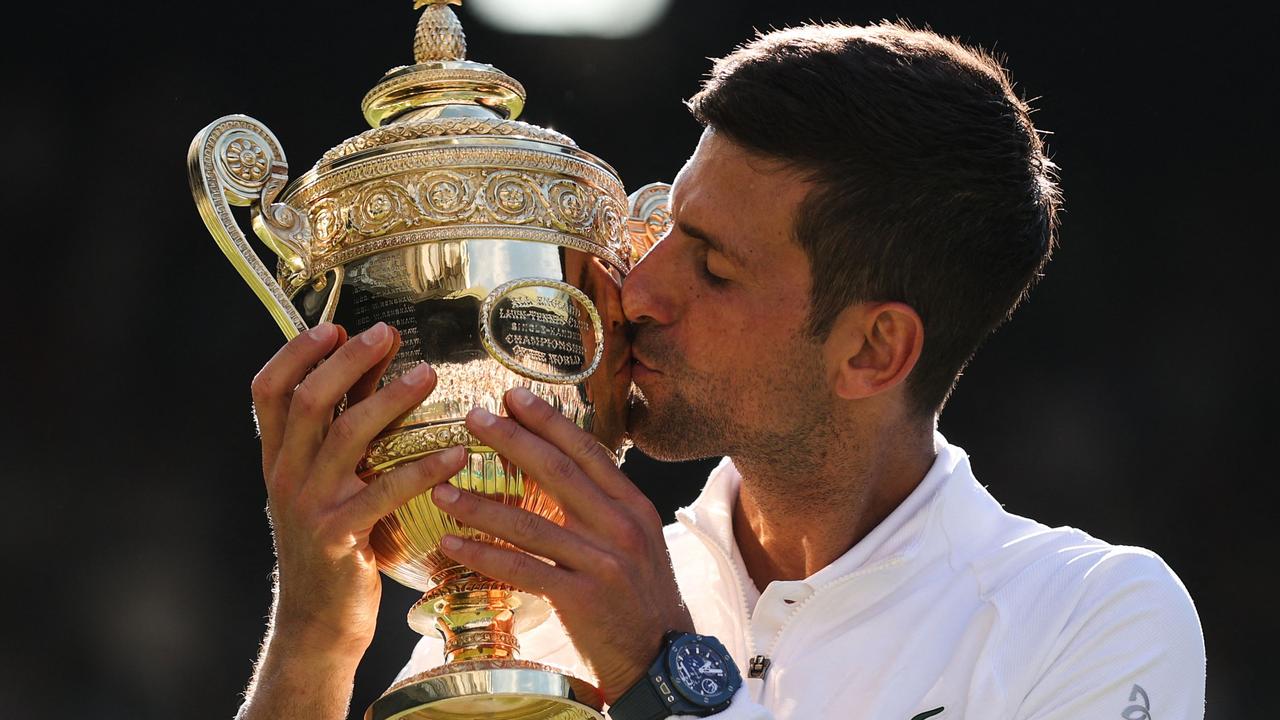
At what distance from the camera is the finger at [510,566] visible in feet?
7.23

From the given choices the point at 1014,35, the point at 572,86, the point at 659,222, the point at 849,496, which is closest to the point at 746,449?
the point at 849,496

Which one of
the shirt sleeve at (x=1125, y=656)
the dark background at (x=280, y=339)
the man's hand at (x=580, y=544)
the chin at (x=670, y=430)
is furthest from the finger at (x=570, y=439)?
the dark background at (x=280, y=339)

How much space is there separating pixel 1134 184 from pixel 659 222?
291 cm

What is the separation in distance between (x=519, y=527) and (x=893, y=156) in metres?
0.91

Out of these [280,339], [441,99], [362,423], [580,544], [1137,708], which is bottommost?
[1137,708]

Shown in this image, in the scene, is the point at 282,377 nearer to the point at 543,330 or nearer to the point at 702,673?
the point at 543,330

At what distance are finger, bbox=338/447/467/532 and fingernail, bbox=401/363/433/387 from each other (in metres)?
0.10

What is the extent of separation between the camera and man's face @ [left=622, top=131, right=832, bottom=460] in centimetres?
254

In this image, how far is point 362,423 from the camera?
7.22ft

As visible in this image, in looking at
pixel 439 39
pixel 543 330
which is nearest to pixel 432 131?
pixel 439 39

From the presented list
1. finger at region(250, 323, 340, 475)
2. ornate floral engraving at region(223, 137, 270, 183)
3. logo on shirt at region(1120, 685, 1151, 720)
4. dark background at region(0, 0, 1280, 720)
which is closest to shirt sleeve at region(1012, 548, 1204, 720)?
logo on shirt at region(1120, 685, 1151, 720)

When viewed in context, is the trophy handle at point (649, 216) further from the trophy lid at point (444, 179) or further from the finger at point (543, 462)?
the finger at point (543, 462)

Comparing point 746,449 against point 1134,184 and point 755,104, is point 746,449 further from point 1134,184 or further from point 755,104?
point 1134,184

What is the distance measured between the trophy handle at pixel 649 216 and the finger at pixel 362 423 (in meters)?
0.64
